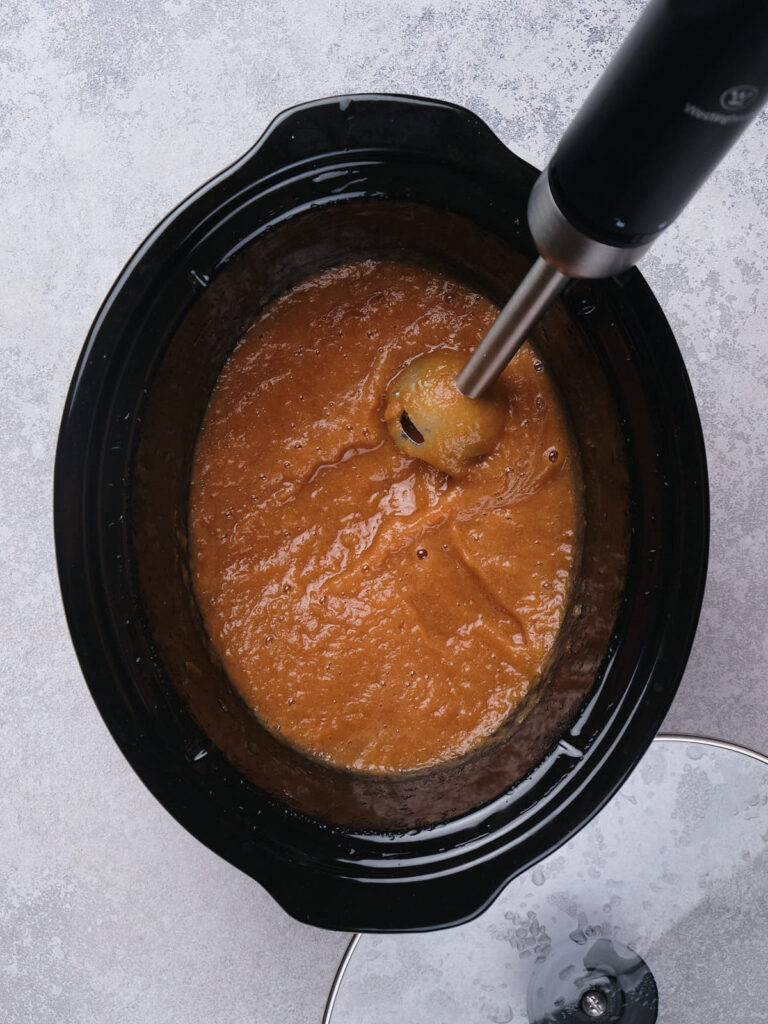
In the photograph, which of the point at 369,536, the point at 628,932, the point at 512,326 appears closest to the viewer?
the point at 512,326

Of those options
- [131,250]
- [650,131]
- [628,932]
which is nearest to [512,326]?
[650,131]

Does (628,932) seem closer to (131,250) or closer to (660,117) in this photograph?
(660,117)

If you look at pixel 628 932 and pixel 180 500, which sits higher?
pixel 180 500

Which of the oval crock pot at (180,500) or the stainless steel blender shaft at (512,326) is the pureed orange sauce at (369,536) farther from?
the stainless steel blender shaft at (512,326)

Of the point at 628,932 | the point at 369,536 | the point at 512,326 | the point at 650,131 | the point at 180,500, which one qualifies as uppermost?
the point at 650,131

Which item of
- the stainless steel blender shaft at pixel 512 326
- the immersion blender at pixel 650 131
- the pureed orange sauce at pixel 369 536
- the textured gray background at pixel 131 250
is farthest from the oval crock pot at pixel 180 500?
the immersion blender at pixel 650 131

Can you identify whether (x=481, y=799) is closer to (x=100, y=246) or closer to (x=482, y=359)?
(x=482, y=359)

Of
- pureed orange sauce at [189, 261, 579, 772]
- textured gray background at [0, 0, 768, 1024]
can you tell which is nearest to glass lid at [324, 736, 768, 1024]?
textured gray background at [0, 0, 768, 1024]
